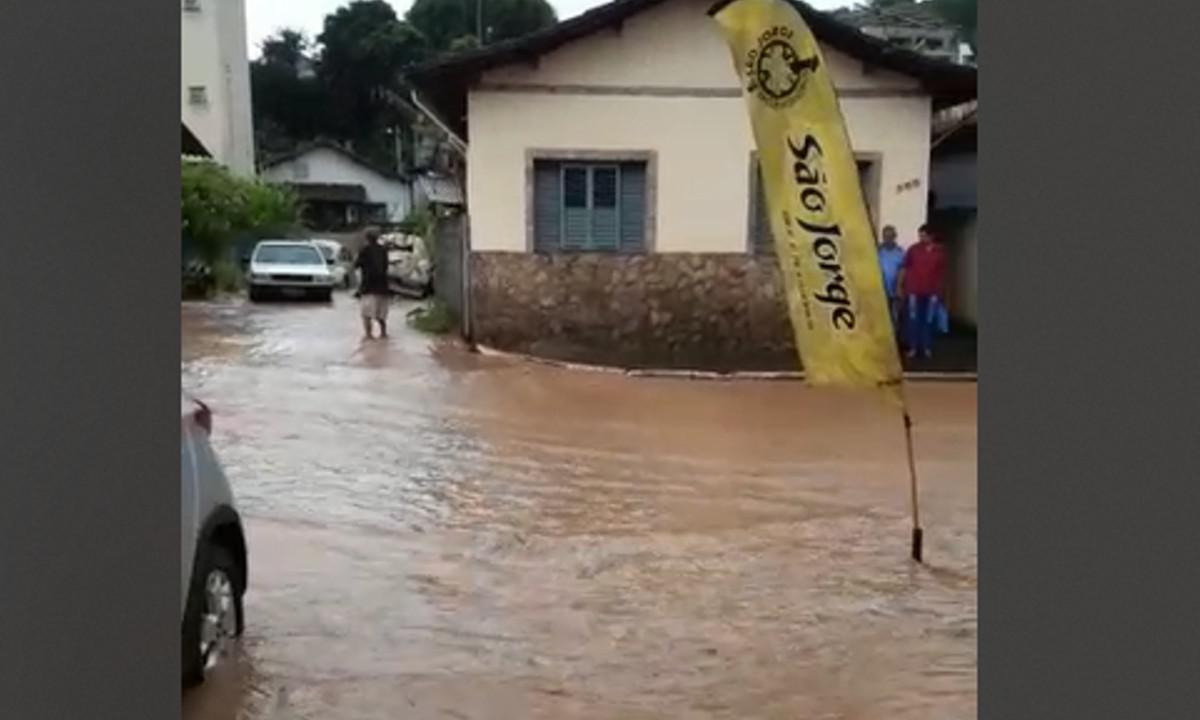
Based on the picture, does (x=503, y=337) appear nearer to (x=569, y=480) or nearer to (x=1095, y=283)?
(x=569, y=480)

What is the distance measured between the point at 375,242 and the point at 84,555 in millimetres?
774

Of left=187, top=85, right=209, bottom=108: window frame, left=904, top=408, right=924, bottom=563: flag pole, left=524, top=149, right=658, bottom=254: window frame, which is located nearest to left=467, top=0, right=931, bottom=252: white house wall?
left=524, top=149, right=658, bottom=254: window frame

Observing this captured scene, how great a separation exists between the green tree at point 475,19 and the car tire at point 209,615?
3.35 ft

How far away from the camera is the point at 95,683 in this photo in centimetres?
268

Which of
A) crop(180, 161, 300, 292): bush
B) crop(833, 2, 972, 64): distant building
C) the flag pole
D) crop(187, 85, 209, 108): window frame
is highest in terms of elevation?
crop(833, 2, 972, 64): distant building

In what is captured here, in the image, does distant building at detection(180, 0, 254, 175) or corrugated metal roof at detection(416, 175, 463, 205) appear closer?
distant building at detection(180, 0, 254, 175)

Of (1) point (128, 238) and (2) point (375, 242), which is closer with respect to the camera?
(1) point (128, 238)

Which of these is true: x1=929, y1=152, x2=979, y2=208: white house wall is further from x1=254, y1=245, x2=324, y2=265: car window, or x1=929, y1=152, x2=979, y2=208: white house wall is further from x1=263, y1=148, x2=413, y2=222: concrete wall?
x1=254, y1=245, x2=324, y2=265: car window

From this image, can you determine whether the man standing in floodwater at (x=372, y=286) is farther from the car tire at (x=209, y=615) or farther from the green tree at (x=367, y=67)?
the car tire at (x=209, y=615)

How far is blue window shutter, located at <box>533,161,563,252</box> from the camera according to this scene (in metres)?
2.87

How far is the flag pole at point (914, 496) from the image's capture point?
9.11 feet

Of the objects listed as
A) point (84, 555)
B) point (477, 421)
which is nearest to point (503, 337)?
point (477, 421)

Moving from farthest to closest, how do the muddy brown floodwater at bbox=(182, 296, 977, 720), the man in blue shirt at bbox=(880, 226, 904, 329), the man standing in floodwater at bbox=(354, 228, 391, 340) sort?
the man standing in floodwater at bbox=(354, 228, 391, 340) → the man in blue shirt at bbox=(880, 226, 904, 329) → the muddy brown floodwater at bbox=(182, 296, 977, 720)

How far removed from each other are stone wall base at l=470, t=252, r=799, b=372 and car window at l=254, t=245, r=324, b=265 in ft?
0.97
